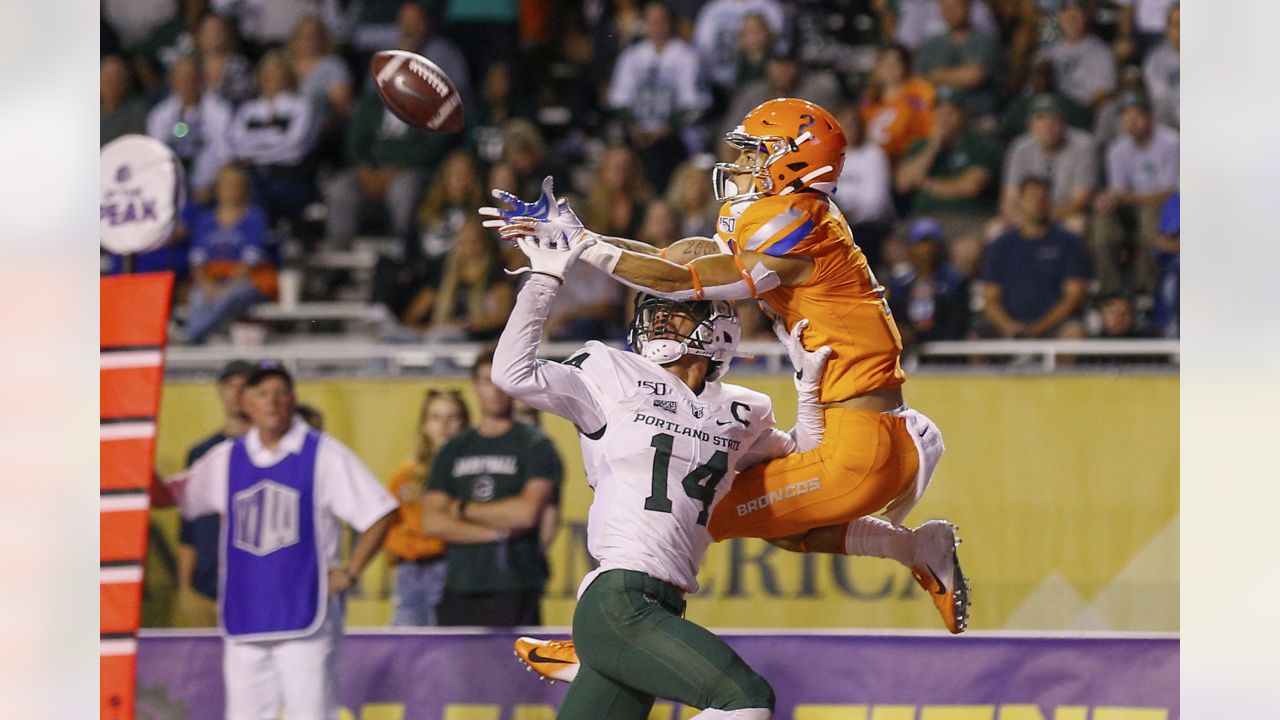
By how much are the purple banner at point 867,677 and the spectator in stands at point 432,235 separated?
2043 mm

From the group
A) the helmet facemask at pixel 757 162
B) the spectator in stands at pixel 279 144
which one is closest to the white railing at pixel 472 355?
the spectator in stands at pixel 279 144

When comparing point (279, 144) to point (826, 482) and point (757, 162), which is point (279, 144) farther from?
point (826, 482)

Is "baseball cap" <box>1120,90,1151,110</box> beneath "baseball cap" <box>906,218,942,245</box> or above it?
above

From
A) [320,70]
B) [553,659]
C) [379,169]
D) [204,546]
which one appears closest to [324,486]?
[204,546]

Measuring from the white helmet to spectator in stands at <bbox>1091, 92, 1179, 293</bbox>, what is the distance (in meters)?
3.87

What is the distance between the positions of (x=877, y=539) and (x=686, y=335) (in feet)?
3.69

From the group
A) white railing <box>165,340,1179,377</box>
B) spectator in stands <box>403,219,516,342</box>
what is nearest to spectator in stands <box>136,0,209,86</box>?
white railing <box>165,340,1179,377</box>

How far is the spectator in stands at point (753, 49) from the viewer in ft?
30.2

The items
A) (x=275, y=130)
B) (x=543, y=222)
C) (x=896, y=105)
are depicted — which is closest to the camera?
(x=543, y=222)

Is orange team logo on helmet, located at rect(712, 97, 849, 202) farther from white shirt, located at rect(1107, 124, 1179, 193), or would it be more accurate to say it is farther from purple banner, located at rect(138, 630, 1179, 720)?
white shirt, located at rect(1107, 124, 1179, 193)

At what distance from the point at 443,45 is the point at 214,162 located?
59.7 inches

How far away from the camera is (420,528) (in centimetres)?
758

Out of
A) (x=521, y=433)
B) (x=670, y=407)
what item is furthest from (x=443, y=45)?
(x=670, y=407)

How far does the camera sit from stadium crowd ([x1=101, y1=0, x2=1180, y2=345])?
827 cm
